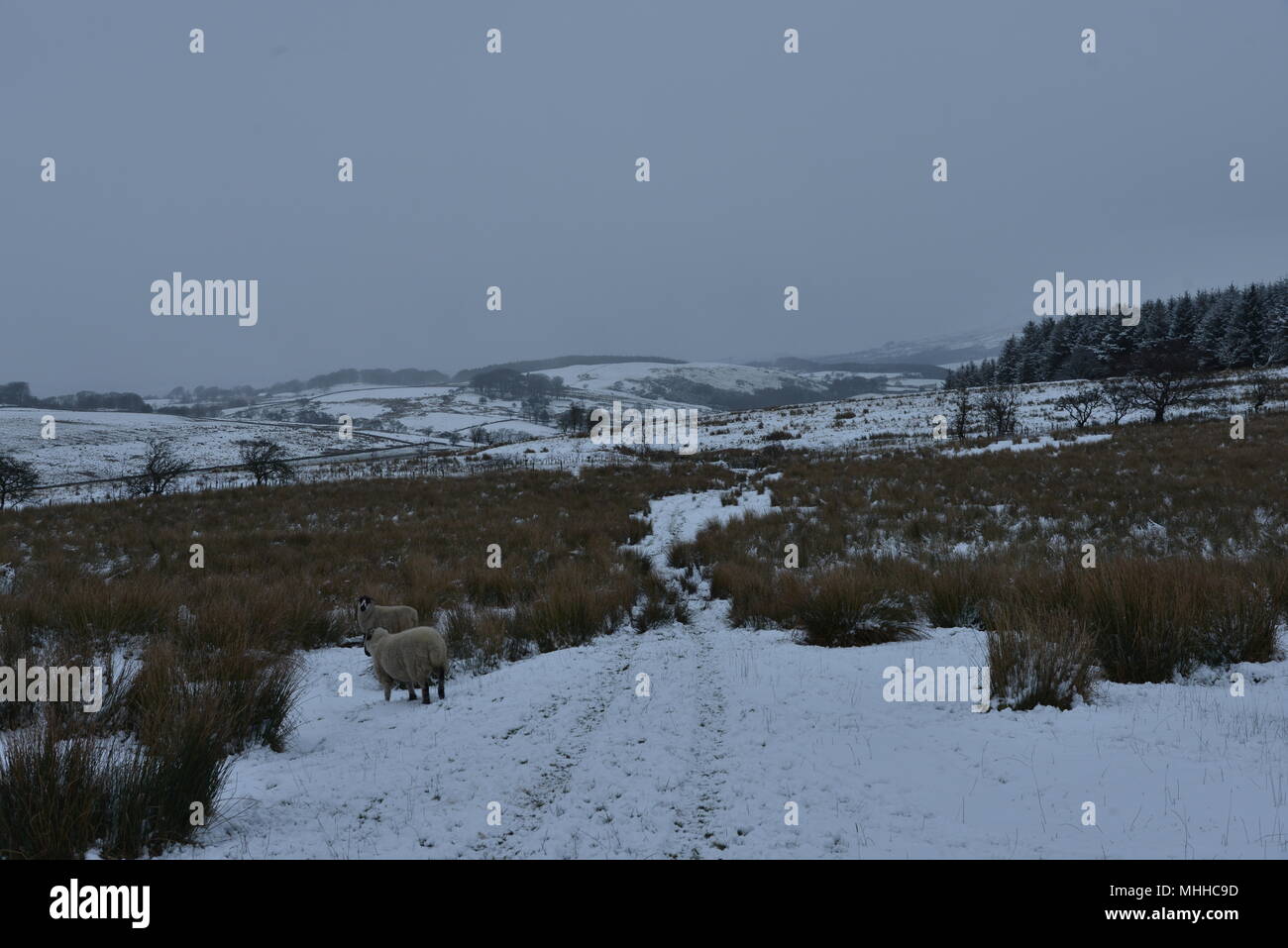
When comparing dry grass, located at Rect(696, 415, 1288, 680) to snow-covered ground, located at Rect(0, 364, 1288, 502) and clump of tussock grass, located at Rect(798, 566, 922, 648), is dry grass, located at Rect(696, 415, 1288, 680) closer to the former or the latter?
clump of tussock grass, located at Rect(798, 566, 922, 648)

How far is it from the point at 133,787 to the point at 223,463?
69.7 metres

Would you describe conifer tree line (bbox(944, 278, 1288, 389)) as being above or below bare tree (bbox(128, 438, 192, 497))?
above

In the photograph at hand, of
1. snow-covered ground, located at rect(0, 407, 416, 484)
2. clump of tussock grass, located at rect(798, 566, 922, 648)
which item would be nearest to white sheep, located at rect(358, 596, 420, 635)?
clump of tussock grass, located at rect(798, 566, 922, 648)

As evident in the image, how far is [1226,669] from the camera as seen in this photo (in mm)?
3723

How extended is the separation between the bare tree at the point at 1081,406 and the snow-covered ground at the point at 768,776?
1293 inches

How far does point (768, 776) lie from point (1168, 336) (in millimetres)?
86132

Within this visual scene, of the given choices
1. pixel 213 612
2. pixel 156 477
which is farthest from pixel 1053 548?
pixel 156 477

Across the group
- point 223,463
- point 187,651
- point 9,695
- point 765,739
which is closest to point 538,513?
point 187,651

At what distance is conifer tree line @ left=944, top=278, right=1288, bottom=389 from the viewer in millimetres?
59719

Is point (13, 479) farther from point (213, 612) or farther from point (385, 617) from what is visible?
point (385, 617)

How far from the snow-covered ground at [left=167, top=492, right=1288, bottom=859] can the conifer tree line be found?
65287mm

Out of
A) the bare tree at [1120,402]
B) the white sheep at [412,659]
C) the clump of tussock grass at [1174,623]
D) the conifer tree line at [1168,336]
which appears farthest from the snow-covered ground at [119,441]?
the conifer tree line at [1168,336]

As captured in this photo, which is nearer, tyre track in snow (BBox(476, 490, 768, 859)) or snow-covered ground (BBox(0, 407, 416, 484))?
tyre track in snow (BBox(476, 490, 768, 859))
